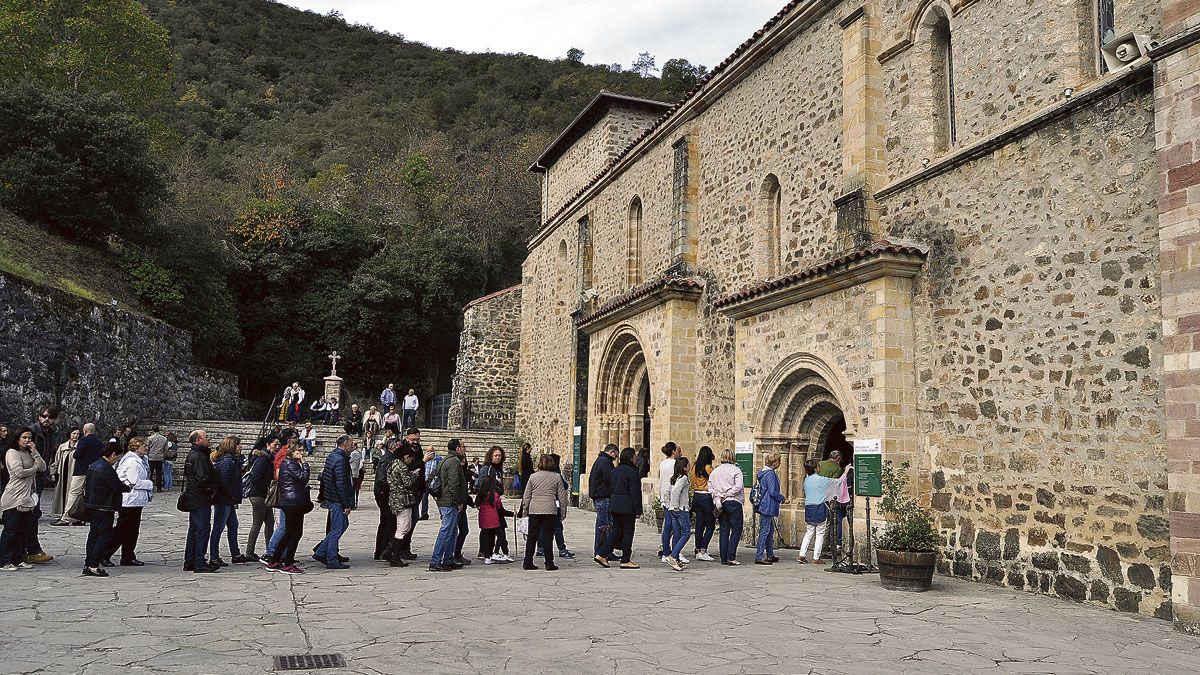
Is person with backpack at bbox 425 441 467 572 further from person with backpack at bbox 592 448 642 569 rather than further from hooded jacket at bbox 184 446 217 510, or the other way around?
hooded jacket at bbox 184 446 217 510

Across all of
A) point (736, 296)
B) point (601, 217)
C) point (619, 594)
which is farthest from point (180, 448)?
point (619, 594)

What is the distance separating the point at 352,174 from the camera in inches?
1777

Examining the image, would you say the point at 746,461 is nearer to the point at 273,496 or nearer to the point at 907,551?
the point at 907,551

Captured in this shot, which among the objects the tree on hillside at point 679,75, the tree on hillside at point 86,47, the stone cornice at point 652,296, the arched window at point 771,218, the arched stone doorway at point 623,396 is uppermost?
the tree on hillside at point 679,75

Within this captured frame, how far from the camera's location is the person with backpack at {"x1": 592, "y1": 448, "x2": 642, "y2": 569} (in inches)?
424

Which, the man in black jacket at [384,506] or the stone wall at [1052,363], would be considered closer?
the stone wall at [1052,363]

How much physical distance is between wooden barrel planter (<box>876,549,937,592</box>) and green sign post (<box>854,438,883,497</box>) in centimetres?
109

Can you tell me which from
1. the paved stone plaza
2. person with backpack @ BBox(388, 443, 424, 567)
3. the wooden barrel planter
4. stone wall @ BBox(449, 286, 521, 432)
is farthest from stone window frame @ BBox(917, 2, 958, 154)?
stone wall @ BBox(449, 286, 521, 432)

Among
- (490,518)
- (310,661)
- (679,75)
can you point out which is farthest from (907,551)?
(679,75)

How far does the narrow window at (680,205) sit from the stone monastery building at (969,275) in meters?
0.06

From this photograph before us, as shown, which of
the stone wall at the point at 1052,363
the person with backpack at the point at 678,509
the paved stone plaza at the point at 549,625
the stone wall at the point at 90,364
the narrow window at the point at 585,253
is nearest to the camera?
the paved stone plaza at the point at 549,625

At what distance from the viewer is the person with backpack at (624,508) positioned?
1077 cm

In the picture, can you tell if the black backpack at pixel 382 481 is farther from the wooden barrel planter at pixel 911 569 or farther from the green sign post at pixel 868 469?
the wooden barrel planter at pixel 911 569

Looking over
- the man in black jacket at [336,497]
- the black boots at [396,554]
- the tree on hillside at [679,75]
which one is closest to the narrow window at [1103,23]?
the man in black jacket at [336,497]
